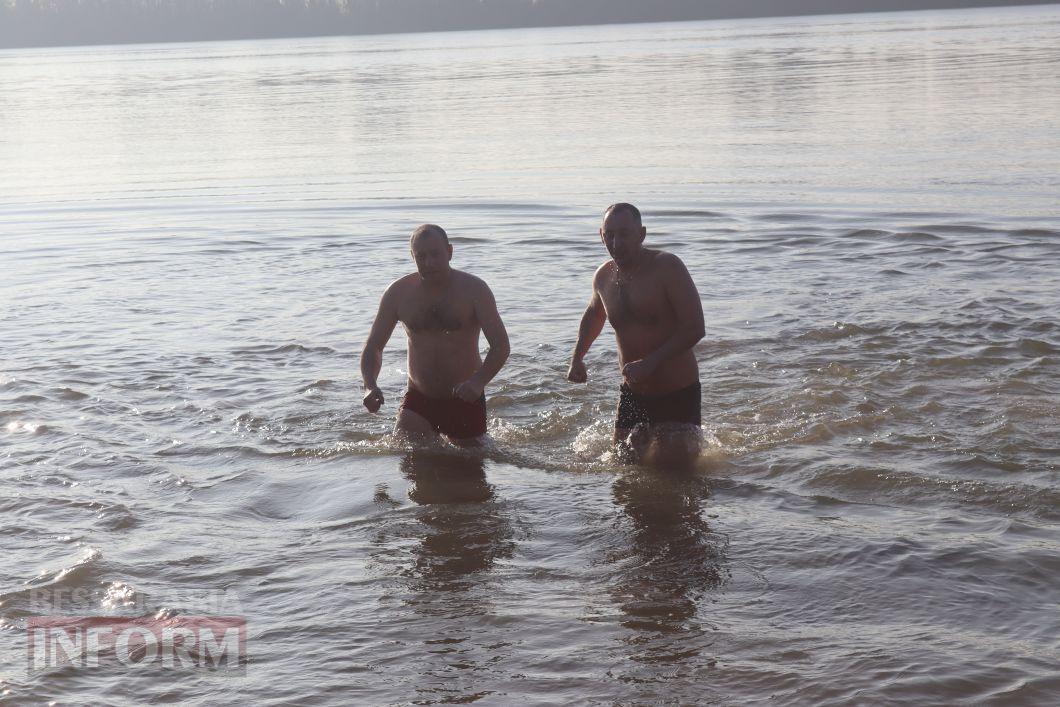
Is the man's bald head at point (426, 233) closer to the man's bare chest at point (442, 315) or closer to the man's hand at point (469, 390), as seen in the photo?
the man's bare chest at point (442, 315)

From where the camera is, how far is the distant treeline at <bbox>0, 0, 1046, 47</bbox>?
115 meters

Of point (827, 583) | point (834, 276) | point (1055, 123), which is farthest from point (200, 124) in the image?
point (827, 583)

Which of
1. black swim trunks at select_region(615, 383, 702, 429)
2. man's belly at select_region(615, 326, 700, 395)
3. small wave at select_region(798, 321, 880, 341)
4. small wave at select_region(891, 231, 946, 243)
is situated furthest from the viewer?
small wave at select_region(891, 231, 946, 243)

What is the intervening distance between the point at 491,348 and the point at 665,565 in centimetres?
200

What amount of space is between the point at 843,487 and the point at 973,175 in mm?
11923

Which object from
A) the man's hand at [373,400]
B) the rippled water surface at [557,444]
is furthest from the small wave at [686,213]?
the man's hand at [373,400]

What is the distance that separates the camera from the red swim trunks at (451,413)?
7.33 m

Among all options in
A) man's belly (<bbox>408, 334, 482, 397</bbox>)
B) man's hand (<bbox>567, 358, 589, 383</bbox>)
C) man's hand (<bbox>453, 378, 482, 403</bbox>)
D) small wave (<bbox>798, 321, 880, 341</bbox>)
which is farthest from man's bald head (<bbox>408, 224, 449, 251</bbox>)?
small wave (<bbox>798, 321, 880, 341</bbox>)

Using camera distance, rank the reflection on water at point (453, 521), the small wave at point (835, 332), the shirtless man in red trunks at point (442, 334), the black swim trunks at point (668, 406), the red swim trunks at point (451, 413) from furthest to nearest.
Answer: the small wave at point (835, 332), the red swim trunks at point (451, 413), the shirtless man in red trunks at point (442, 334), the black swim trunks at point (668, 406), the reflection on water at point (453, 521)

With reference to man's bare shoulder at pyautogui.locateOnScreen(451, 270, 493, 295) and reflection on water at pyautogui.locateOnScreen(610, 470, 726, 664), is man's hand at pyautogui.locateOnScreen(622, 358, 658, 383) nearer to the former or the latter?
reflection on water at pyautogui.locateOnScreen(610, 470, 726, 664)

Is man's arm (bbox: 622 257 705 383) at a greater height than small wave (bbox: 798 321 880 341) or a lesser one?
greater

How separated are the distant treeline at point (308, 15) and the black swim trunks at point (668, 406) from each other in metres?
109

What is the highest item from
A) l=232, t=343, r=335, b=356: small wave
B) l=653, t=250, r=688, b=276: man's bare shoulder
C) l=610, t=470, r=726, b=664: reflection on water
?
l=653, t=250, r=688, b=276: man's bare shoulder

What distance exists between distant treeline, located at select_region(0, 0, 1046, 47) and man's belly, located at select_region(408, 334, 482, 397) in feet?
359
